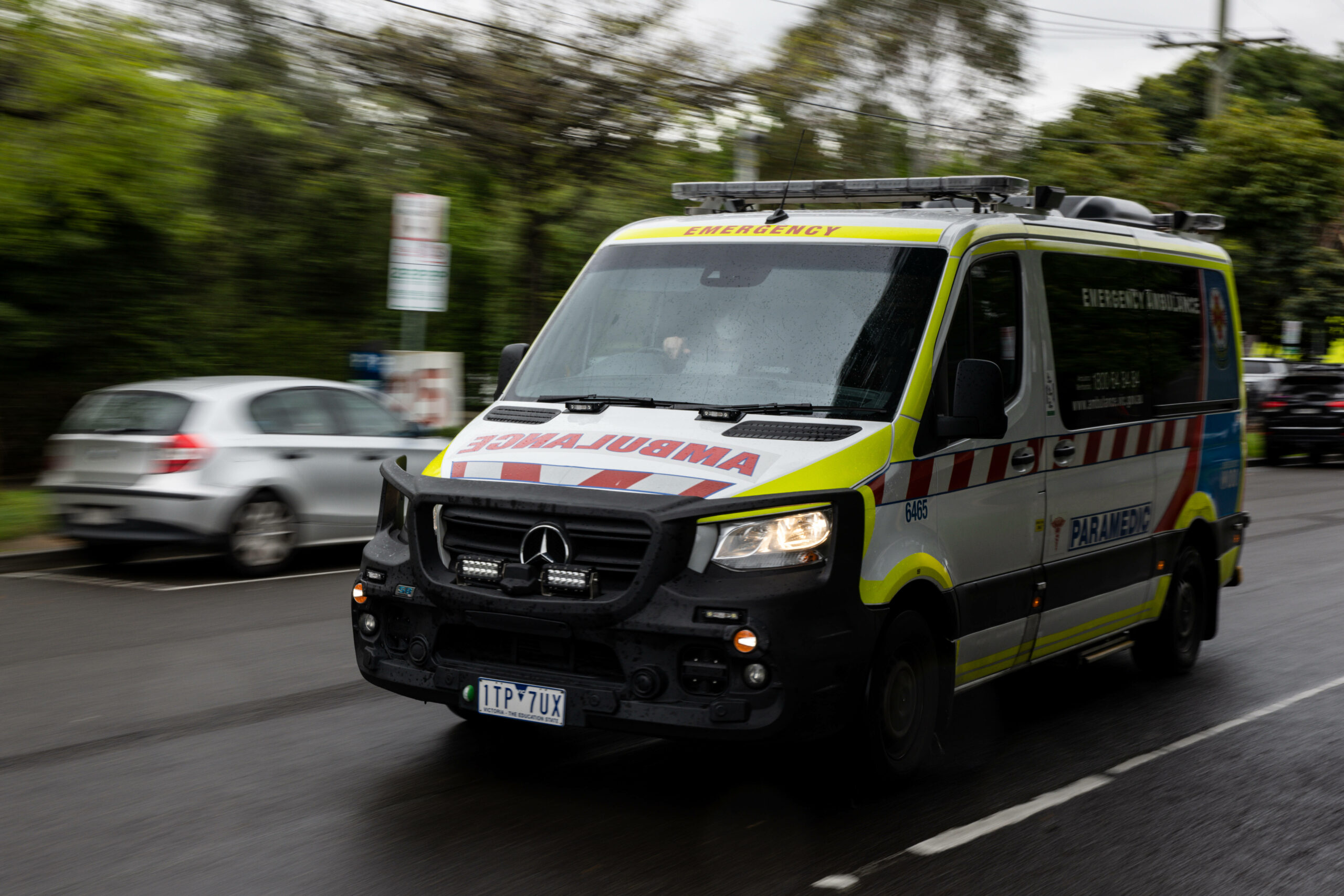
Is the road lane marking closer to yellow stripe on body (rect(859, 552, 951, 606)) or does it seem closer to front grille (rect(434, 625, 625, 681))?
front grille (rect(434, 625, 625, 681))

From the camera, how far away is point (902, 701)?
18.2 feet

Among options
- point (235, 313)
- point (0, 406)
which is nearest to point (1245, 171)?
point (235, 313)

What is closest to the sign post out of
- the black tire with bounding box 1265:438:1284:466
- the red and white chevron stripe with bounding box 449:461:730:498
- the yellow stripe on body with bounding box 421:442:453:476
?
the yellow stripe on body with bounding box 421:442:453:476

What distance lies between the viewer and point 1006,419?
5.86 m

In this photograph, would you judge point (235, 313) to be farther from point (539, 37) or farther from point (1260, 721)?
point (1260, 721)

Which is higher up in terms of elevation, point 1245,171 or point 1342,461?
point 1245,171

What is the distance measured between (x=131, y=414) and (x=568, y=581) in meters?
6.96

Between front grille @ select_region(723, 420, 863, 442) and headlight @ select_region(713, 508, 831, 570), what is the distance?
14.8 inches

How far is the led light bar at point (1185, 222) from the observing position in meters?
8.66

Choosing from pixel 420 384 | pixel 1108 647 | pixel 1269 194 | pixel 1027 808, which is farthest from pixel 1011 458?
pixel 1269 194

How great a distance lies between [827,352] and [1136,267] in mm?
2723

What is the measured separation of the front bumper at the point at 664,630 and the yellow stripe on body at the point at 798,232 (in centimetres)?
145

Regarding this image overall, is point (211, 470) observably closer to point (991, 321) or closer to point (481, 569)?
point (481, 569)

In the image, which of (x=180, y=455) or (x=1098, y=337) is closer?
(x=1098, y=337)
